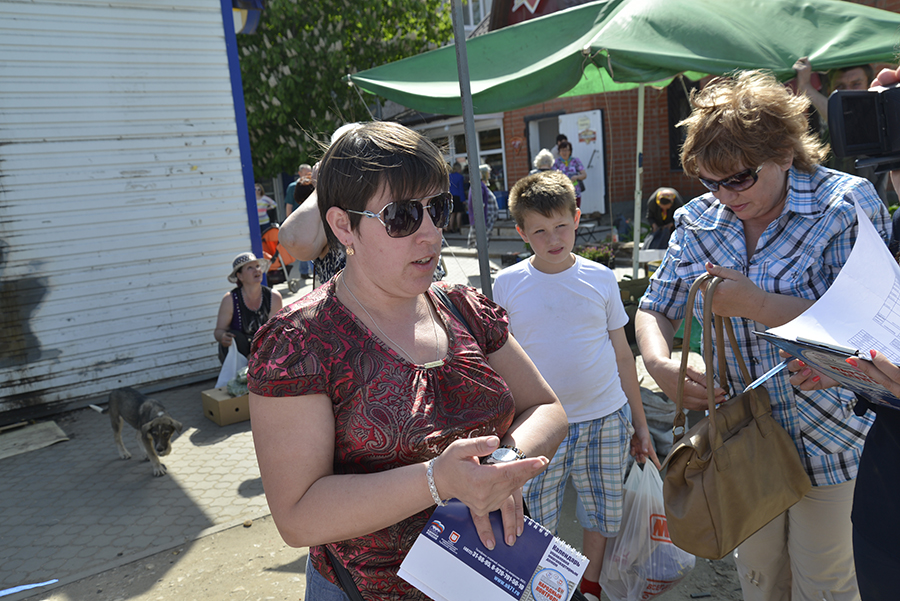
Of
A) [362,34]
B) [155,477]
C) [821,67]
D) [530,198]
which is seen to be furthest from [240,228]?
[362,34]

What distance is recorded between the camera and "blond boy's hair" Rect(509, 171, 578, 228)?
283 centimetres

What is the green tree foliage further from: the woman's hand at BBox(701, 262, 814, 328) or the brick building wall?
the woman's hand at BBox(701, 262, 814, 328)

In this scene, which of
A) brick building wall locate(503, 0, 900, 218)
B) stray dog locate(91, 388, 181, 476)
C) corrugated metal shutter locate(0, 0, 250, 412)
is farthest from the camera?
brick building wall locate(503, 0, 900, 218)

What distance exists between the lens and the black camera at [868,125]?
158 cm

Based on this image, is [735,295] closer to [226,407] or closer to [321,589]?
[321,589]

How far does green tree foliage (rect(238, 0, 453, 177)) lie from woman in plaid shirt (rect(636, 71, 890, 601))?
14010 mm

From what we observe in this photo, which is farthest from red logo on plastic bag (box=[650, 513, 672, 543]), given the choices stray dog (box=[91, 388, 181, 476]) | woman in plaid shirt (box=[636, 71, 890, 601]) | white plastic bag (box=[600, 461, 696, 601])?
stray dog (box=[91, 388, 181, 476])

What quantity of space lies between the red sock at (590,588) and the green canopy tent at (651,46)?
3009 millimetres

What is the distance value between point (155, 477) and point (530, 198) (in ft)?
12.2

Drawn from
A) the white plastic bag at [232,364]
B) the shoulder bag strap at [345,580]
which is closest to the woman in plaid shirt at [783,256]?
the shoulder bag strap at [345,580]

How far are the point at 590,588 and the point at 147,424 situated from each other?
3509 millimetres

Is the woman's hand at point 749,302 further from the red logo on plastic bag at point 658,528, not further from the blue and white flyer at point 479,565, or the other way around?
the red logo on plastic bag at point 658,528

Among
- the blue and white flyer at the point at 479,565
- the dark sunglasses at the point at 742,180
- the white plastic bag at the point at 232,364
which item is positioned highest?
the dark sunglasses at the point at 742,180

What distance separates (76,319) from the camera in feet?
21.4
